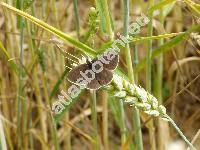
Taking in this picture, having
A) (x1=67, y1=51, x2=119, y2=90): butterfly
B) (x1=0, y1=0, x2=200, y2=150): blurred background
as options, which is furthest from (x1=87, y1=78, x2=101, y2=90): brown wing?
(x1=0, y1=0, x2=200, y2=150): blurred background

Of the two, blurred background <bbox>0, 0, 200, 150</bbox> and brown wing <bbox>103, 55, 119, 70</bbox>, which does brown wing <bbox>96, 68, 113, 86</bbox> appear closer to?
brown wing <bbox>103, 55, 119, 70</bbox>

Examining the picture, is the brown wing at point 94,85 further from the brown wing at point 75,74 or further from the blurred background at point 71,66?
the blurred background at point 71,66

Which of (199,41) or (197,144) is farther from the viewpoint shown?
(197,144)

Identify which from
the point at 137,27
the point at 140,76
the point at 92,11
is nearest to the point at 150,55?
the point at 137,27

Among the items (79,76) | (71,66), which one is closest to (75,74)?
(79,76)

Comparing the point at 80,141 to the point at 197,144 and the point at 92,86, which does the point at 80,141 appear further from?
the point at 92,86

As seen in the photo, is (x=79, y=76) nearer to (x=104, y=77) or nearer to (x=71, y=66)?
(x=104, y=77)
